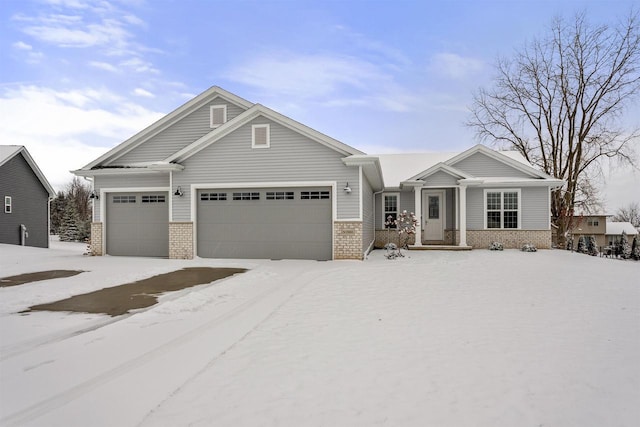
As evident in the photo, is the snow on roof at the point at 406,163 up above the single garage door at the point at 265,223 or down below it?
above

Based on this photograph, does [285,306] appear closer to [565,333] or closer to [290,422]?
[290,422]

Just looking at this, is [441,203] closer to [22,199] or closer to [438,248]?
[438,248]

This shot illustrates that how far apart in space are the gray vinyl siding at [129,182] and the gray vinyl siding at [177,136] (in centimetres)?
118

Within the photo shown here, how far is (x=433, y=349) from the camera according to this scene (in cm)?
433

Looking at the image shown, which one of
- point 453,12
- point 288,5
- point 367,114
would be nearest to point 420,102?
point 367,114

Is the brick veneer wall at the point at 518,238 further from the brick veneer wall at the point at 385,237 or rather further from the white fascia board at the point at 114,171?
the white fascia board at the point at 114,171

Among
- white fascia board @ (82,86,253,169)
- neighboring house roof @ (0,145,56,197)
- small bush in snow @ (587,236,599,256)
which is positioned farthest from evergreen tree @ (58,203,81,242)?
small bush in snow @ (587,236,599,256)

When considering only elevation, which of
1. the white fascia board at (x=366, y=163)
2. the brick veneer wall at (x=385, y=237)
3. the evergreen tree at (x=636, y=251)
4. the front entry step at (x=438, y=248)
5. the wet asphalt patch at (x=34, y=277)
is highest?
the white fascia board at (x=366, y=163)

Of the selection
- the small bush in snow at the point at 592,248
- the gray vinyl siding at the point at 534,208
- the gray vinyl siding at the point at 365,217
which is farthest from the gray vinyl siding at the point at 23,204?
the small bush in snow at the point at 592,248

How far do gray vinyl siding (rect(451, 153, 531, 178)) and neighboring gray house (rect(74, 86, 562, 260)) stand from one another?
1.20 m

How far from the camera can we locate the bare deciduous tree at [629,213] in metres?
75.7

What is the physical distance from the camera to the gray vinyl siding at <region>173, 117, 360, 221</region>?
39.5ft

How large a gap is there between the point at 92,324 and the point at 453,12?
1369 cm

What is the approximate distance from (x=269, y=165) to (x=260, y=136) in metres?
1.05
